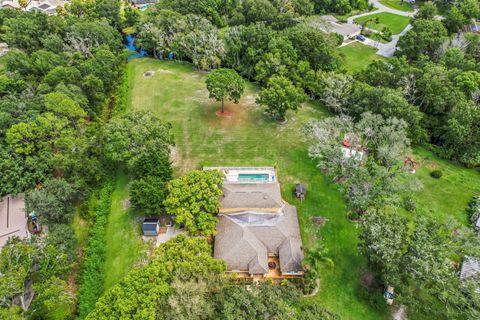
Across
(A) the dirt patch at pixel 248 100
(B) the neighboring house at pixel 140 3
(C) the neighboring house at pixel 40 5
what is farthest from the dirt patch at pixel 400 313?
(C) the neighboring house at pixel 40 5

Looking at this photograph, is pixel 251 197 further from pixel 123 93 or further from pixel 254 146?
pixel 123 93

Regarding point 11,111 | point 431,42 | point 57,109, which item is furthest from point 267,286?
point 431,42

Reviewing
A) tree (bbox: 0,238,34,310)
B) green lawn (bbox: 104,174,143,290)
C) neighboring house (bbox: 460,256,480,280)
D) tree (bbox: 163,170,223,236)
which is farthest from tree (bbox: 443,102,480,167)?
tree (bbox: 0,238,34,310)

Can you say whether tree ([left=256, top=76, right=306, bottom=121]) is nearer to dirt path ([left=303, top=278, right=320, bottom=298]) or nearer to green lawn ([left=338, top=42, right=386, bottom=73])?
green lawn ([left=338, top=42, right=386, bottom=73])

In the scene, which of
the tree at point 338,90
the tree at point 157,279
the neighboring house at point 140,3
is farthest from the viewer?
the neighboring house at point 140,3

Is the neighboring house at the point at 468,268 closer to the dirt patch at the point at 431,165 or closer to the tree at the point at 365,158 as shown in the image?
the tree at the point at 365,158

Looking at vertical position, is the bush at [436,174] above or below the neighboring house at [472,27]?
below
